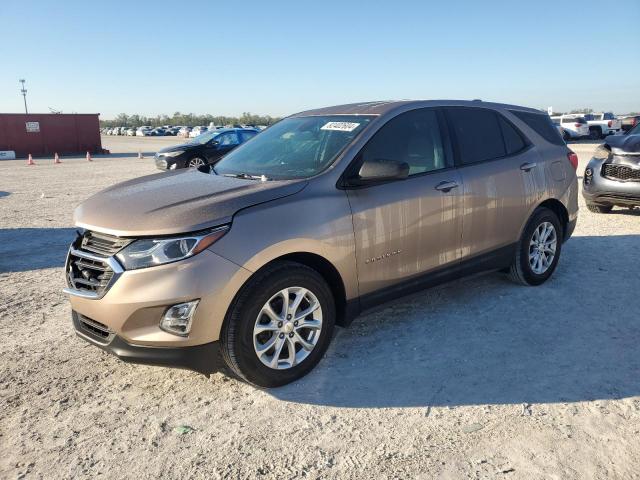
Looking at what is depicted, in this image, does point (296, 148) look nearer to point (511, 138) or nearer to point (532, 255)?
point (511, 138)

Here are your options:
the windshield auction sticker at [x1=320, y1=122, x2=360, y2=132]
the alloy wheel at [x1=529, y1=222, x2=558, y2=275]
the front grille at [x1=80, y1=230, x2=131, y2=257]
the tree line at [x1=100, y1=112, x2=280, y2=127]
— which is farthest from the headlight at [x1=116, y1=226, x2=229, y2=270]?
the tree line at [x1=100, y1=112, x2=280, y2=127]

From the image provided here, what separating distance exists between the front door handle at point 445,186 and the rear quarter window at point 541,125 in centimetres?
138

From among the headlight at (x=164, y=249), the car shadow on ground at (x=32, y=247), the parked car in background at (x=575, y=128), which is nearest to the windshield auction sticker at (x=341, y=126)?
the headlight at (x=164, y=249)

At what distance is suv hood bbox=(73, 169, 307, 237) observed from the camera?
3064 millimetres

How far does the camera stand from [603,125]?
34031mm

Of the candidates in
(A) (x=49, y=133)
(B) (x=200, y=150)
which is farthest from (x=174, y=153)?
(A) (x=49, y=133)

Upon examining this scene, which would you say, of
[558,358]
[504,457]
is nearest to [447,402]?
[504,457]

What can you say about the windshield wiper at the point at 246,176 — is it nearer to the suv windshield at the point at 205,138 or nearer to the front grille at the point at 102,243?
the front grille at the point at 102,243

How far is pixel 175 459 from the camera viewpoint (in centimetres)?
274

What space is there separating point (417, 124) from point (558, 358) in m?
2.02

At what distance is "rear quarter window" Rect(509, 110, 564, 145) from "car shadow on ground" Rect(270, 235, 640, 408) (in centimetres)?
141

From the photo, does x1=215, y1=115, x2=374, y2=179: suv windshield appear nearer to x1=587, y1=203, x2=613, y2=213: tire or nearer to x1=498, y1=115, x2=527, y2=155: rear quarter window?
x1=498, y1=115, x2=527, y2=155: rear quarter window

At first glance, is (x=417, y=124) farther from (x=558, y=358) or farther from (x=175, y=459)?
(x=175, y=459)

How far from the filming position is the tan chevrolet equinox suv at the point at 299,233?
9.95ft
